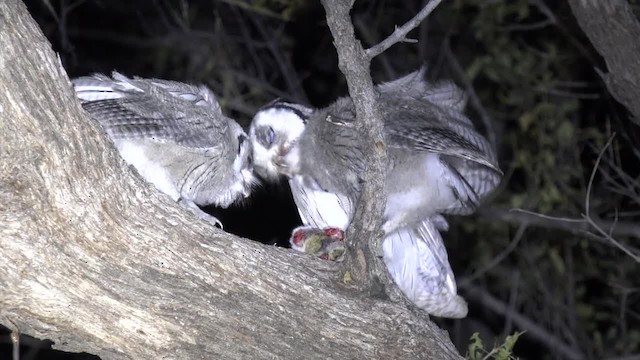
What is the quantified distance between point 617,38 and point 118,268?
1815 millimetres

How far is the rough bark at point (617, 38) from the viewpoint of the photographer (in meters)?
3.51

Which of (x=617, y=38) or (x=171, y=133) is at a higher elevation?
(x=617, y=38)

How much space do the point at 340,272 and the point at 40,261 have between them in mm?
679

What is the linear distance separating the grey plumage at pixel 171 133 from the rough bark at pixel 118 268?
0.48m

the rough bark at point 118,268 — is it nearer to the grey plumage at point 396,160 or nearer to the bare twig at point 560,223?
the grey plumage at point 396,160

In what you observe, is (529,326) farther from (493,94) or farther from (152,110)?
(152,110)

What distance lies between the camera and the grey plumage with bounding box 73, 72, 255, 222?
2959 mm

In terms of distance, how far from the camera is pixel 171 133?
3.01 meters

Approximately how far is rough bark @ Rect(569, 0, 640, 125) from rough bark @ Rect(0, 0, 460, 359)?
1.30m

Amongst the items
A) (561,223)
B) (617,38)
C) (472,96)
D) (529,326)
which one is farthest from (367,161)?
(529,326)

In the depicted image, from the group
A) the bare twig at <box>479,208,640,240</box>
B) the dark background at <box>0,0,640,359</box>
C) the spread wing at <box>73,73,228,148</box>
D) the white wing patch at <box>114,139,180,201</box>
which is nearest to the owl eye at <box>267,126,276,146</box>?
the spread wing at <box>73,73,228,148</box>

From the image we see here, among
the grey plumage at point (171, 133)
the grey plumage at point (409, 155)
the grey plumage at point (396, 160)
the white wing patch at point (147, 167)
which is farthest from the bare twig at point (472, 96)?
the white wing patch at point (147, 167)

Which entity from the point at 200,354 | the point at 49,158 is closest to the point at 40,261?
the point at 49,158

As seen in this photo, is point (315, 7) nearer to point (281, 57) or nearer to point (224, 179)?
point (281, 57)
